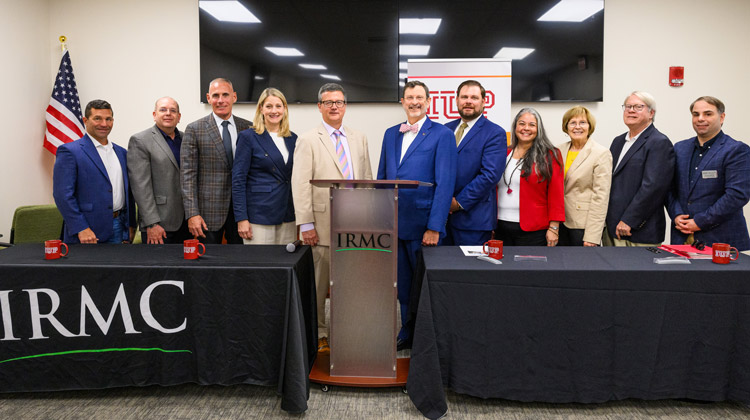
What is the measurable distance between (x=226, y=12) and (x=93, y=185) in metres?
2.60

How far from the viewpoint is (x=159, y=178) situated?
10.6ft

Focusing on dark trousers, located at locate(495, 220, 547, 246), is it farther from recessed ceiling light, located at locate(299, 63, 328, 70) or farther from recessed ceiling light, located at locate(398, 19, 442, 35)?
recessed ceiling light, located at locate(299, 63, 328, 70)

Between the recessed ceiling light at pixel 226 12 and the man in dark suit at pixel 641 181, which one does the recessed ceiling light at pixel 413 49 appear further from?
the man in dark suit at pixel 641 181

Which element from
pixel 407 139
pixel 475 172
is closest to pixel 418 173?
pixel 407 139

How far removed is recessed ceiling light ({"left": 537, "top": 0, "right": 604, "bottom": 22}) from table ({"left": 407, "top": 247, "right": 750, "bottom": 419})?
328 centimetres

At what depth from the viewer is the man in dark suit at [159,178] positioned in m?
3.14

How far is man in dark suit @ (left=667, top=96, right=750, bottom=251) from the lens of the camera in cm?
286

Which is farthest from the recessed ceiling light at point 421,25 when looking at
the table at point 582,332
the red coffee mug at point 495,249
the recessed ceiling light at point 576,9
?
the table at point 582,332

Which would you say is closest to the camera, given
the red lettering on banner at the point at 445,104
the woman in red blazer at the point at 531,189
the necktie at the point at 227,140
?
the woman in red blazer at the point at 531,189

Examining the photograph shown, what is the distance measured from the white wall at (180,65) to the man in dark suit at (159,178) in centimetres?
175

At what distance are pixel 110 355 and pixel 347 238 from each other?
4.16 feet

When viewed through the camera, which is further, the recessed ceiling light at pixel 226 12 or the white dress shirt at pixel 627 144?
the recessed ceiling light at pixel 226 12

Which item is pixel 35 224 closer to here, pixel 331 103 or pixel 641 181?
pixel 331 103

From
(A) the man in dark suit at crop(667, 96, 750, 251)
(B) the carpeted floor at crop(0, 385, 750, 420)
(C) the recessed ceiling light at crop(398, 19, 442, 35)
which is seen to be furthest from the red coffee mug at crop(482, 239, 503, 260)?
(C) the recessed ceiling light at crop(398, 19, 442, 35)
